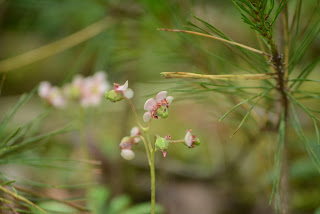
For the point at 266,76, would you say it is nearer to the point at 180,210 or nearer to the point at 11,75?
the point at 180,210

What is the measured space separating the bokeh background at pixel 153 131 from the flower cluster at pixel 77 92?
44 mm

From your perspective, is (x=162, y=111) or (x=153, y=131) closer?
(x=162, y=111)

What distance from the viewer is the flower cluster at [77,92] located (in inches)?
46.7

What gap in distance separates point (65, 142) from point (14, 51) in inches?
47.0

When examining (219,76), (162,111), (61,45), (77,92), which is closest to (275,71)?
(219,76)

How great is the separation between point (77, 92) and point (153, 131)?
926 mm

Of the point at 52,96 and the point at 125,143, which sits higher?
the point at 52,96

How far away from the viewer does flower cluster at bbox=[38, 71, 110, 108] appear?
3.89 ft

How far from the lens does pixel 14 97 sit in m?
2.32

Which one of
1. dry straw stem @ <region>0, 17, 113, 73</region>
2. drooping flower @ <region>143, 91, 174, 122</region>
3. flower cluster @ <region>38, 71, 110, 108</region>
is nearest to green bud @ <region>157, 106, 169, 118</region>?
drooping flower @ <region>143, 91, 174, 122</region>

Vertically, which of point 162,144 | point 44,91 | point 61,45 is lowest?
point 162,144

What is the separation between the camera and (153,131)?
2.08 m

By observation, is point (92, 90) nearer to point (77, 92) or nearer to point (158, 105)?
point (77, 92)

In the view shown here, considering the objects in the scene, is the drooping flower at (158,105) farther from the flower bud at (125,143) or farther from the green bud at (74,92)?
the green bud at (74,92)
